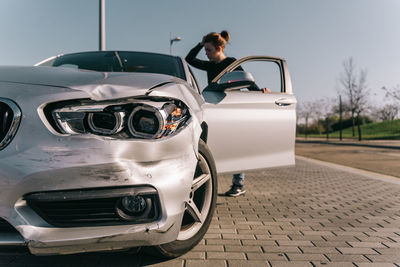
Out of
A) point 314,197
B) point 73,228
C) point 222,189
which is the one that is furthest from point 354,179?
point 73,228

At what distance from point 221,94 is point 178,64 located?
2.04ft

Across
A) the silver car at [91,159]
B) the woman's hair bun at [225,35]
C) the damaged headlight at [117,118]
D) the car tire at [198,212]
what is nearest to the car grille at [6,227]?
the silver car at [91,159]

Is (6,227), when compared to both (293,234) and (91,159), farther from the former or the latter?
(293,234)

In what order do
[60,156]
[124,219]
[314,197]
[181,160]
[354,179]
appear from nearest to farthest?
[60,156] → [124,219] → [181,160] → [314,197] → [354,179]

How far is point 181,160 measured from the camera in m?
2.00

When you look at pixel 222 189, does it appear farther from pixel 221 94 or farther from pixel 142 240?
pixel 142 240

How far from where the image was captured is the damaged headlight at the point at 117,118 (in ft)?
5.82

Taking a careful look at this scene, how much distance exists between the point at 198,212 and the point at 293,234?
3.88ft

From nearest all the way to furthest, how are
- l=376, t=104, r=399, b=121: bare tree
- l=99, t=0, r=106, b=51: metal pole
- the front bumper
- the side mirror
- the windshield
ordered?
the front bumper < the side mirror < the windshield < l=99, t=0, r=106, b=51: metal pole < l=376, t=104, r=399, b=121: bare tree

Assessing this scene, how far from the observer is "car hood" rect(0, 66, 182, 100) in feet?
5.98

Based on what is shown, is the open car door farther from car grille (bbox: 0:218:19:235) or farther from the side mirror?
car grille (bbox: 0:218:19:235)

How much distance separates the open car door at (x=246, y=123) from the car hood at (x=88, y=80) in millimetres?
1105

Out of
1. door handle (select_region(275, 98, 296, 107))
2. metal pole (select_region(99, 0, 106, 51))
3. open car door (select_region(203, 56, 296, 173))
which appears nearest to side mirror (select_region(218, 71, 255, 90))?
open car door (select_region(203, 56, 296, 173))

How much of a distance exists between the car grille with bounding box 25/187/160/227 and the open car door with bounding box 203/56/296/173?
1360mm
